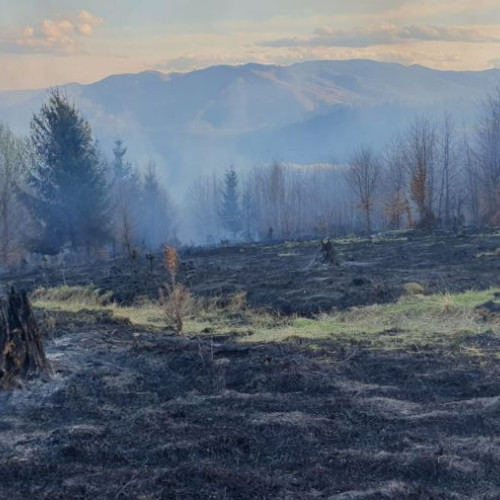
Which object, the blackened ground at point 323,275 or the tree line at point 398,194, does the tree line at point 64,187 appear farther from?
the tree line at point 398,194

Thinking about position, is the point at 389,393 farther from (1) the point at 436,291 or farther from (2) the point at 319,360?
(1) the point at 436,291

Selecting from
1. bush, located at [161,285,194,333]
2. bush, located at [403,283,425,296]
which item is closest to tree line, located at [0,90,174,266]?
bush, located at [403,283,425,296]

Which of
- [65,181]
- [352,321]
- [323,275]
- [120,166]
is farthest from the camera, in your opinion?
[120,166]

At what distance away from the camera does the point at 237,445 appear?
18.6ft

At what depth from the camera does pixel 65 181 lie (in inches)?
1331

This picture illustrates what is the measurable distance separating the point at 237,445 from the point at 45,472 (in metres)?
1.48

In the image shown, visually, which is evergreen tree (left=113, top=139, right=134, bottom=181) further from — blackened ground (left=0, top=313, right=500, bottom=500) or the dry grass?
blackened ground (left=0, top=313, right=500, bottom=500)

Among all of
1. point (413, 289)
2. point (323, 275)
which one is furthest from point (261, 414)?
point (323, 275)

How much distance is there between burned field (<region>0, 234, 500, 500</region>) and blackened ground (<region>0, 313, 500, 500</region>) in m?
0.02

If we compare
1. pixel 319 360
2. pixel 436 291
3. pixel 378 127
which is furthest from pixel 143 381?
pixel 378 127

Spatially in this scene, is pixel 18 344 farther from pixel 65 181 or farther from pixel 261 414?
pixel 65 181

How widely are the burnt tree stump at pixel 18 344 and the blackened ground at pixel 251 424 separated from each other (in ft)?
0.75

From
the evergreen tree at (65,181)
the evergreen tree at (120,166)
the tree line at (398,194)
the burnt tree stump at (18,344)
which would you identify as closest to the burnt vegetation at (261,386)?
the burnt tree stump at (18,344)

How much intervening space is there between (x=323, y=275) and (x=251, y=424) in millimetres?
10986
